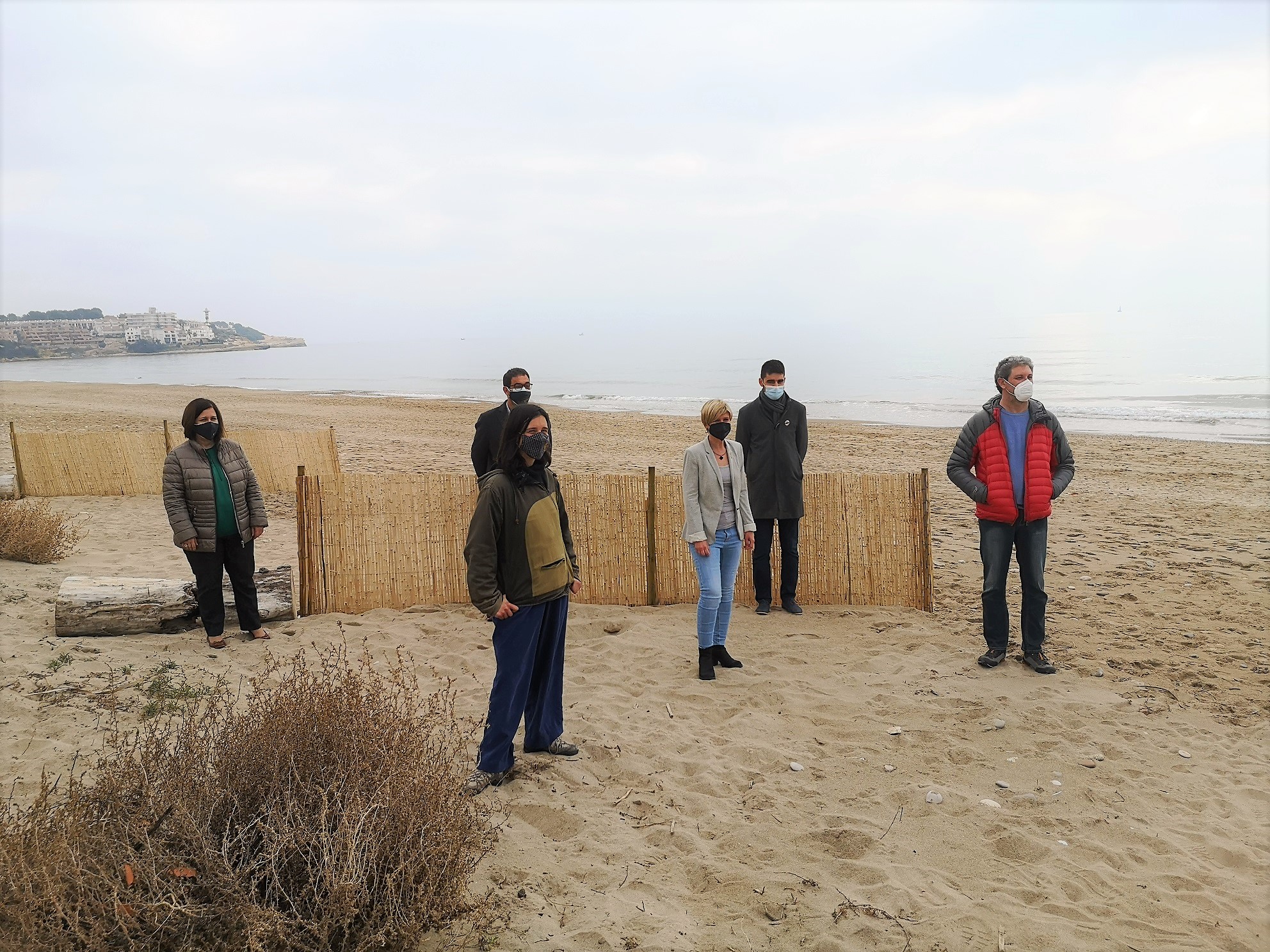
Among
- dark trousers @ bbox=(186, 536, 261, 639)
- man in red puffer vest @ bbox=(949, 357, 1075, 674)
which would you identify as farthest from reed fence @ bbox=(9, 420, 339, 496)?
man in red puffer vest @ bbox=(949, 357, 1075, 674)

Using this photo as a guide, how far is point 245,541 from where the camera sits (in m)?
5.37

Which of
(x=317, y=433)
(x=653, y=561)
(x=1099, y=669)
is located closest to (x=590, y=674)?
(x=653, y=561)

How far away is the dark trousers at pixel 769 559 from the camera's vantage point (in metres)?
6.05

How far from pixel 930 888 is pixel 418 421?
21491 millimetres

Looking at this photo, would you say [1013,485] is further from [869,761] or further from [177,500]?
[177,500]

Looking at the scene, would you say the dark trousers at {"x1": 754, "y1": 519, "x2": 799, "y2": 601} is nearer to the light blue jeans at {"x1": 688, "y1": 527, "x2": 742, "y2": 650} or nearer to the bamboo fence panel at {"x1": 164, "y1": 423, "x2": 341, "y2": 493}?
→ the light blue jeans at {"x1": 688, "y1": 527, "x2": 742, "y2": 650}

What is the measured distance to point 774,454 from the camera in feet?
19.3

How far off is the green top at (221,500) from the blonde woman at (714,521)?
2.91m

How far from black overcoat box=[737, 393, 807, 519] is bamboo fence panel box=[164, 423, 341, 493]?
700 cm

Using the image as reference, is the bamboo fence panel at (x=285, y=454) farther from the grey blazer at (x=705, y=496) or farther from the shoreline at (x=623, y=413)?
the shoreline at (x=623, y=413)

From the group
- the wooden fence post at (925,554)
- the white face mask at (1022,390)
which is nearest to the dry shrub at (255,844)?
the white face mask at (1022,390)

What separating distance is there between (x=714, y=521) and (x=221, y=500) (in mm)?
3140

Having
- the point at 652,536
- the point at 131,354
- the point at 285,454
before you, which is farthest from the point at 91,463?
the point at 131,354

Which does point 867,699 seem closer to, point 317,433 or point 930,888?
point 930,888
